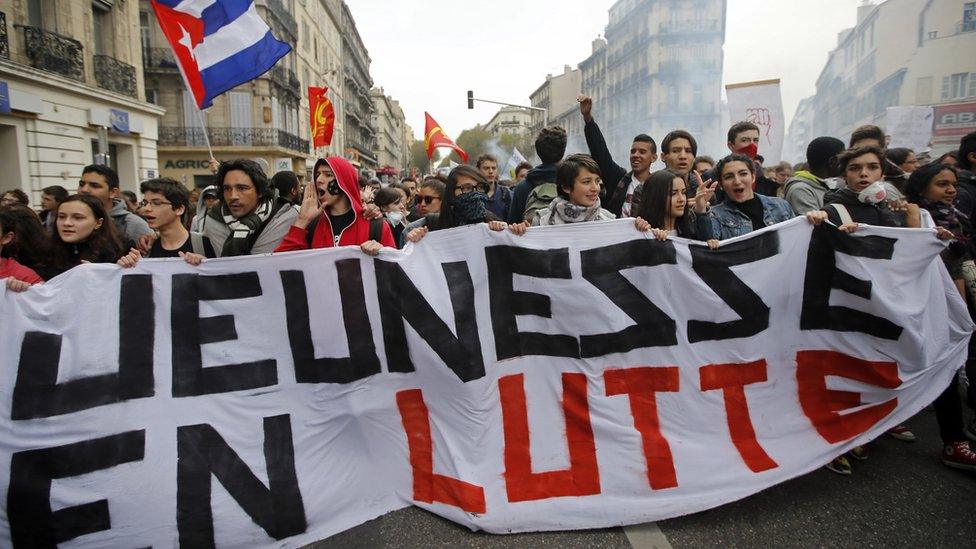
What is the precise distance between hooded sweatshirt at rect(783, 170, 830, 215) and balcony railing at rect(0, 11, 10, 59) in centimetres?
1542

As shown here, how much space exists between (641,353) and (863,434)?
4.10 feet

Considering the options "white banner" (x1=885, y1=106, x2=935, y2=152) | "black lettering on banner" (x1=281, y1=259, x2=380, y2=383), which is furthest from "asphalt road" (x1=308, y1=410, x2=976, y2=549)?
"white banner" (x1=885, y1=106, x2=935, y2=152)

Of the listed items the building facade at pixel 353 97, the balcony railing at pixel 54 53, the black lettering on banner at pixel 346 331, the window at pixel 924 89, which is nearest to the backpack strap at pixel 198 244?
the black lettering on banner at pixel 346 331

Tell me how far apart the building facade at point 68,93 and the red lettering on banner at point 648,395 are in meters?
10.2

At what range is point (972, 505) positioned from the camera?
2.88 metres

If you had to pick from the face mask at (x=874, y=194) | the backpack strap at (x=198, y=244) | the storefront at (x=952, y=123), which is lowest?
the backpack strap at (x=198, y=244)

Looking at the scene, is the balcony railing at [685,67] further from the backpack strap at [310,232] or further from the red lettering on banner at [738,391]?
the backpack strap at [310,232]

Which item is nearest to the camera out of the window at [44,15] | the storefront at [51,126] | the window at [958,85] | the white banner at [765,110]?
the white banner at [765,110]

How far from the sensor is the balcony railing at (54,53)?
1333 centimetres

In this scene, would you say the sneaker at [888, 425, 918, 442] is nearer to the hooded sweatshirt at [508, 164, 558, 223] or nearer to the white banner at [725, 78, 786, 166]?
the hooded sweatshirt at [508, 164, 558, 223]

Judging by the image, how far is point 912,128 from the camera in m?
9.28

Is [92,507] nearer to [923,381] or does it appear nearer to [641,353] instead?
[641,353]

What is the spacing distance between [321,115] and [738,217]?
994 cm

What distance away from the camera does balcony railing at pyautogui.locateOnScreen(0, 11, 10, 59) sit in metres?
12.4
